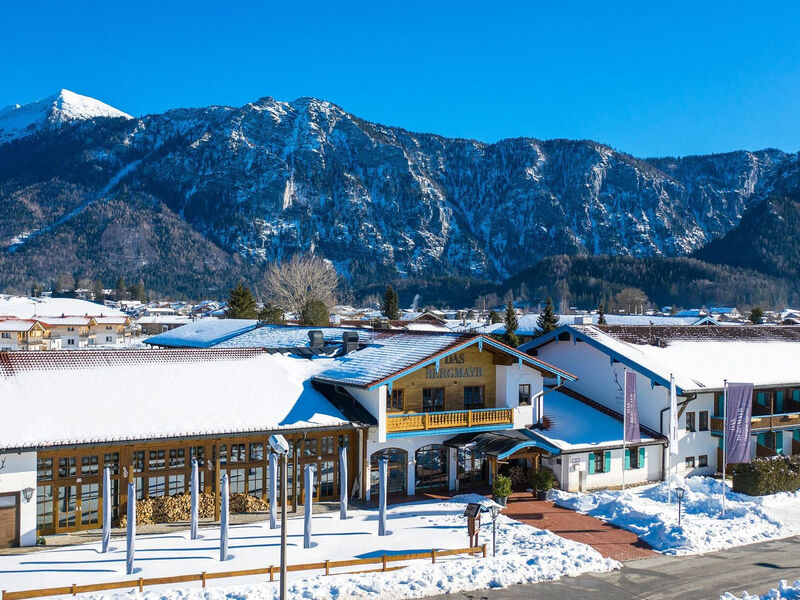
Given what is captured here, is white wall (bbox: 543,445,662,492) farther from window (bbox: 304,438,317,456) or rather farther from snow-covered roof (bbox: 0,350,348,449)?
window (bbox: 304,438,317,456)

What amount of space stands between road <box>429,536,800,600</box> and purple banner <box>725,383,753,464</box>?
7590 millimetres

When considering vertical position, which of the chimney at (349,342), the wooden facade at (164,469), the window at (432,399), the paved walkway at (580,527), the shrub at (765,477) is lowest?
the paved walkway at (580,527)

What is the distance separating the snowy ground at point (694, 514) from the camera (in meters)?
22.2

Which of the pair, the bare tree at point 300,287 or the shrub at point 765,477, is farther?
the bare tree at point 300,287

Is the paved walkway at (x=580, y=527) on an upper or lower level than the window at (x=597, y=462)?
lower

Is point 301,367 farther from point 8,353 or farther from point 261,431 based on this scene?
point 8,353

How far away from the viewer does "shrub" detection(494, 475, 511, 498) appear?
25984mm

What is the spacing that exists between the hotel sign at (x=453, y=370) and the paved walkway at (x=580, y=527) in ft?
17.8

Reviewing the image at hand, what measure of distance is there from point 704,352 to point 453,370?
51.6ft

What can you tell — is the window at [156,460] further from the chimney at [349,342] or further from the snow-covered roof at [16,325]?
the snow-covered roof at [16,325]

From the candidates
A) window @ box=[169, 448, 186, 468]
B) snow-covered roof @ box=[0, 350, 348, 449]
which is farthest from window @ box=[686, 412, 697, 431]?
window @ box=[169, 448, 186, 468]

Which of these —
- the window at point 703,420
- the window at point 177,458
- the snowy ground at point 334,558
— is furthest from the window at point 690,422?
the window at point 177,458

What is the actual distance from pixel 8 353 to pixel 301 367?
37.9 feet

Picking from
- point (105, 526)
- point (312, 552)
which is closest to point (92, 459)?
point (105, 526)
